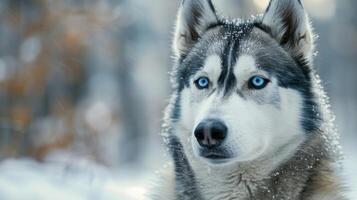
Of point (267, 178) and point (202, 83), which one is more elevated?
point (202, 83)

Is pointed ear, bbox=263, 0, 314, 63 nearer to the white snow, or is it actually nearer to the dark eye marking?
the dark eye marking

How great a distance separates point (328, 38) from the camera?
38750 mm

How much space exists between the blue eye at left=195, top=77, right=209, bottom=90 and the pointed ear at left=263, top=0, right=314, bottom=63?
60 cm

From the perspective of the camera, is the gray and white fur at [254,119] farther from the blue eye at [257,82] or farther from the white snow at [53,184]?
the white snow at [53,184]

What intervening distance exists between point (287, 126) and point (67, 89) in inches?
496

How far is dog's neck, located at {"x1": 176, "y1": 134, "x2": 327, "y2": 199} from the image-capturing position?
492cm

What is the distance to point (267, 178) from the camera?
16.3 ft

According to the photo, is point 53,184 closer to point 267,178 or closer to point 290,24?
point 267,178

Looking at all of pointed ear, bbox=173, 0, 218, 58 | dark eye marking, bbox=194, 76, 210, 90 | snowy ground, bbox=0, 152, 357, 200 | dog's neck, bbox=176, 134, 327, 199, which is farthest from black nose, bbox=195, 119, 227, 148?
snowy ground, bbox=0, 152, 357, 200

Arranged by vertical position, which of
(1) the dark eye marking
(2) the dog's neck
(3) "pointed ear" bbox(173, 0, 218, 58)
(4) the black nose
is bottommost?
(2) the dog's neck

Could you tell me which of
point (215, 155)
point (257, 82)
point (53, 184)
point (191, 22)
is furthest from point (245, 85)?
point (53, 184)

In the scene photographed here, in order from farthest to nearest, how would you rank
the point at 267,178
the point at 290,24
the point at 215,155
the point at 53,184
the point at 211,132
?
the point at 53,184 → the point at 290,24 → the point at 267,178 → the point at 215,155 → the point at 211,132

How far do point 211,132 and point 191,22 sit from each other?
1334 mm

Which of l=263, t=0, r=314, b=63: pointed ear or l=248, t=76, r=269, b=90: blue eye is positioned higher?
l=263, t=0, r=314, b=63: pointed ear
